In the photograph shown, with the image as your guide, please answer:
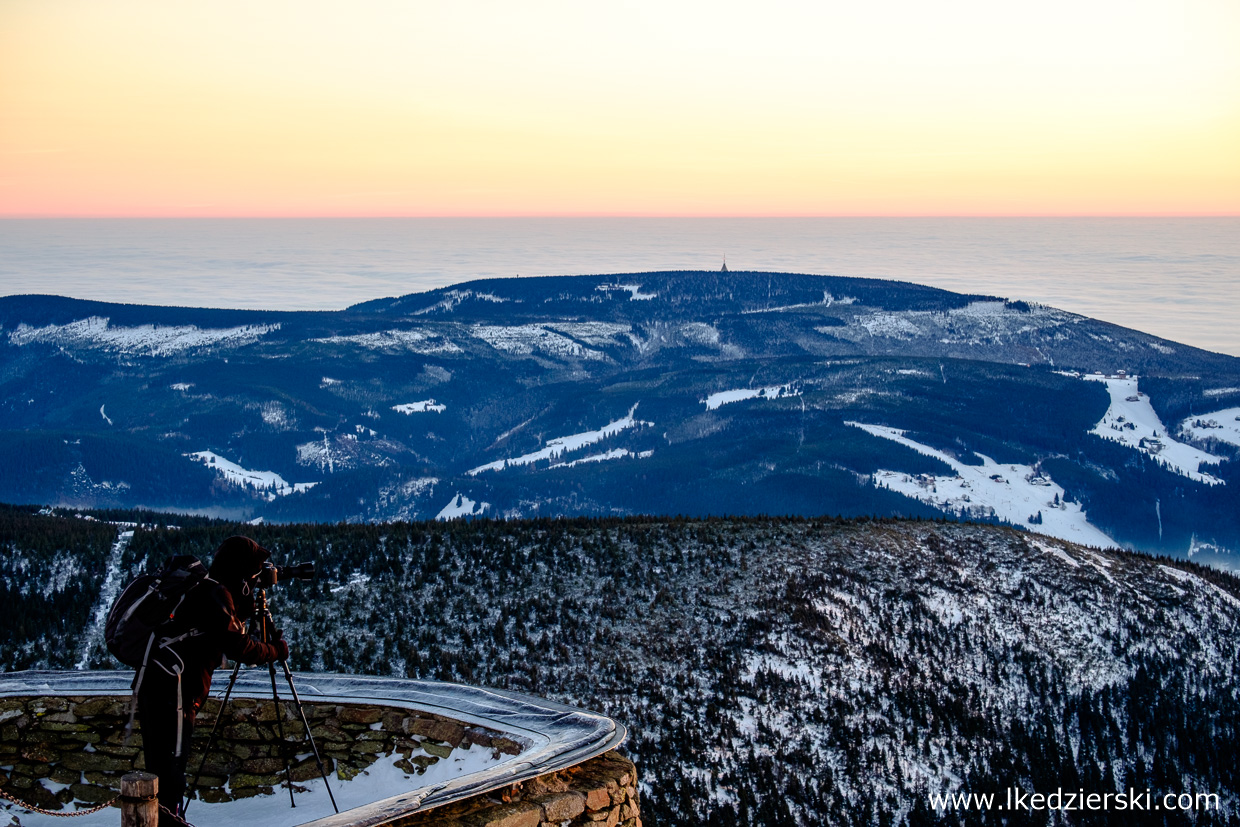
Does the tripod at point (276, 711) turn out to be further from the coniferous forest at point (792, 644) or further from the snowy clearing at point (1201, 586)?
the snowy clearing at point (1201, 586)

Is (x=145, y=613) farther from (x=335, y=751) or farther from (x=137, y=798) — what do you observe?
(x=335, y=751)

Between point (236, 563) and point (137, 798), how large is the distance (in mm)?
3032

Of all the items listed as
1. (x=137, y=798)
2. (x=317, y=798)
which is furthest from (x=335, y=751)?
(x=137, y=798)

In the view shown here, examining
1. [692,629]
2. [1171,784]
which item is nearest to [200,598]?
[692,629]

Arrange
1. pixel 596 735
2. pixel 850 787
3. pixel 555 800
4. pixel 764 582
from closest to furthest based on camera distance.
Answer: pixel 555 800 → pixel 596 735 → pixel 850 787 → pixel 764 582

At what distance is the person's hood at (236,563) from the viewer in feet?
48.8

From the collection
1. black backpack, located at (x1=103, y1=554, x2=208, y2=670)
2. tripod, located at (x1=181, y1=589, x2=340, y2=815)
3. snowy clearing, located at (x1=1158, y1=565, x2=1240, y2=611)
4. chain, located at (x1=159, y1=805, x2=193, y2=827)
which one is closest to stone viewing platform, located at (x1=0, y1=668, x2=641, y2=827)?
tripod, located at (x1=181, y1=589, x2=340, y2=815)

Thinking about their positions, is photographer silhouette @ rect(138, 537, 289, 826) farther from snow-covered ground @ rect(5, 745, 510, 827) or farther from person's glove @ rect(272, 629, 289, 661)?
snow-covered ground @ rect(5, 745, 510, 827)

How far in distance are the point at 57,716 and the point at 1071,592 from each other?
61.0 meters

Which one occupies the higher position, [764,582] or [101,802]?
[101,802]

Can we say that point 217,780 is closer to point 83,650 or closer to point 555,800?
point 555,800

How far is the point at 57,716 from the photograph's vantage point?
18.4 meters

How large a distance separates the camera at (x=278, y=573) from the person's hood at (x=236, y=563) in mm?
162

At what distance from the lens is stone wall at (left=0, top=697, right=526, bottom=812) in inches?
690
